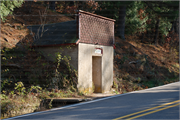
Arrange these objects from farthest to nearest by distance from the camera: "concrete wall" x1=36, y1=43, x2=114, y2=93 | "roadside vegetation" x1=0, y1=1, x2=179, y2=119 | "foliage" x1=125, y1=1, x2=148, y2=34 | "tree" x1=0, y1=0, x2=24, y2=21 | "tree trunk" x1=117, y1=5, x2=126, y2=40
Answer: "foliage" x1=125, y1=1, x2=148, y2=34 < "tree trunk" x1=117, y1=5, x2=126, y2=40 < "concrete wall" x1=36, y1=43, x2=114, y2=93 < "tree" x1=0, y1=0, x2=24, y2=21 < "roadside vegetation" x1=0, y1=1, x2=179, y2=119

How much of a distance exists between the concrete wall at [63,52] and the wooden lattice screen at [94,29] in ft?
2.44

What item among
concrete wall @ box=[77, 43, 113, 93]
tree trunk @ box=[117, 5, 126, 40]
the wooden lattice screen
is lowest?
concrete wall @ box=[77, 43, 113, 93]

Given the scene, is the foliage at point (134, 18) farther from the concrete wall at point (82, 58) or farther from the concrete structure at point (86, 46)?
the concrete wall at point (82, 58)

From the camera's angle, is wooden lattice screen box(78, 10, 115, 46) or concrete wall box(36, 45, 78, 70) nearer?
concrete wall box(36, 45, 78, 70)

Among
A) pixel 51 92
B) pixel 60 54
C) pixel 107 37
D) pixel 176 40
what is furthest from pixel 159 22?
pixel 51 92

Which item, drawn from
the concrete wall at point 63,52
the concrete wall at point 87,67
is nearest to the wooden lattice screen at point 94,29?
the concrete wall at point 87,67

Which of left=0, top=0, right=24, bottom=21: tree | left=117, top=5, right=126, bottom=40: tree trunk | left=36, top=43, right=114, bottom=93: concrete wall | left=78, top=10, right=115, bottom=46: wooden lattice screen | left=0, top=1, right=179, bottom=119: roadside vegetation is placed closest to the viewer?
left=0, top=1, right=179, bottom=119: roadside vegetation

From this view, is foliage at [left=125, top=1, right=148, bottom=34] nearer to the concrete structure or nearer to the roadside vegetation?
the roadside vegetation

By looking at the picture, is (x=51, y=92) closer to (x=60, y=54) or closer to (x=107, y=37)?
(x=60, y=54)

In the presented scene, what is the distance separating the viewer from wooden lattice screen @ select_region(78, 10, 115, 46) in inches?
493

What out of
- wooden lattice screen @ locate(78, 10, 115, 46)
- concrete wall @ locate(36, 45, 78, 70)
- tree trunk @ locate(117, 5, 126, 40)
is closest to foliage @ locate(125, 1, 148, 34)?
tree trunk @ locate(117, 5, 126, 40)

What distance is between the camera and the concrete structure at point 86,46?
486 inches

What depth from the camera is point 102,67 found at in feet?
46.4

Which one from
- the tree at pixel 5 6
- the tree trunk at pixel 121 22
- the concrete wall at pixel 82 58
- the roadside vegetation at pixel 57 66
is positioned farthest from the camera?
the tree trunk at pixel 121 22
